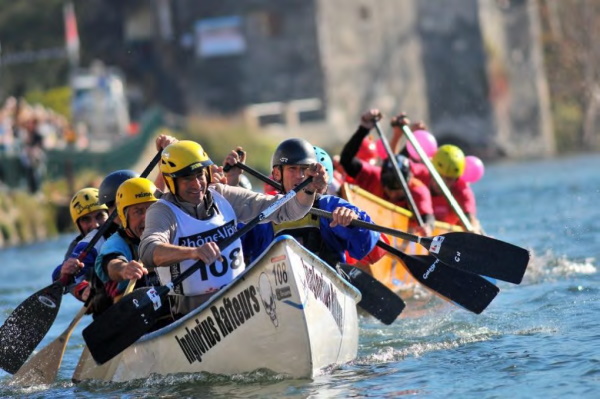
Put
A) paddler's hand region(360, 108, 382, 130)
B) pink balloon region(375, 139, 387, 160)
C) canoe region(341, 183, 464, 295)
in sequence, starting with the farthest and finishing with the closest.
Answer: pink balloon region(375, 139, 387, 160) < paddler's hand region(360, 108, 382, 130) < canoe region(341, 183, 464, 295)

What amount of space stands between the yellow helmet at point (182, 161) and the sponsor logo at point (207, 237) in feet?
1.12

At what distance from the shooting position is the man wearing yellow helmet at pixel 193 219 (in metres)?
8.70

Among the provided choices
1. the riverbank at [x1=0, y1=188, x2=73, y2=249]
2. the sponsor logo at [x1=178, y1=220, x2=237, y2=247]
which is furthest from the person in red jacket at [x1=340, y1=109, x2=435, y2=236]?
the riverbank at [x1=0, y1=188, x2=73, y2=249]

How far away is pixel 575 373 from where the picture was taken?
8586 mm

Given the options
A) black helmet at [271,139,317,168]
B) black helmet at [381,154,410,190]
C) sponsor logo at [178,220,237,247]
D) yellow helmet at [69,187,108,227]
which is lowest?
black helmet at [381,154,410,190]

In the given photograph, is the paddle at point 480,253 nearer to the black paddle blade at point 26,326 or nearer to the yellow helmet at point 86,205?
the yellow helmet at point 86,205

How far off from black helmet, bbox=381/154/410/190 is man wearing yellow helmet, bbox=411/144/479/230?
1.44ft

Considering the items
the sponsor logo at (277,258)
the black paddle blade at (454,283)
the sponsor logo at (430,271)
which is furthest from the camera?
the sponsor logo at (430,271)

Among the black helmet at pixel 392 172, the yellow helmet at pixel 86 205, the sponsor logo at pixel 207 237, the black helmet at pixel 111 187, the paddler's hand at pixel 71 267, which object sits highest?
the black helmet at pixel 111 187

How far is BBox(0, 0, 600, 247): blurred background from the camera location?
47.9 meters

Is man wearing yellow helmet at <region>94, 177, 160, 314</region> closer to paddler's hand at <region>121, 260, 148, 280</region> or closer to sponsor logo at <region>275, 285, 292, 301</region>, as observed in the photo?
paddler's hand at <region>121, 260, 148, 280</region>

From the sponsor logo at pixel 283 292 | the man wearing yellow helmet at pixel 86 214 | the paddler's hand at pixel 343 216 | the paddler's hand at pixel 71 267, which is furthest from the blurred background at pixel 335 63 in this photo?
the sponsor logo at pixel 283 292

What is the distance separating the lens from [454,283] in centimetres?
1028

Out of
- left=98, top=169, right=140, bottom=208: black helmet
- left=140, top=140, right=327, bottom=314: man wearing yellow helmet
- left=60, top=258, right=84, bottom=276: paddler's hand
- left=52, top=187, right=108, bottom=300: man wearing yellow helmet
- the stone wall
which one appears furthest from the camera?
the stone wall
